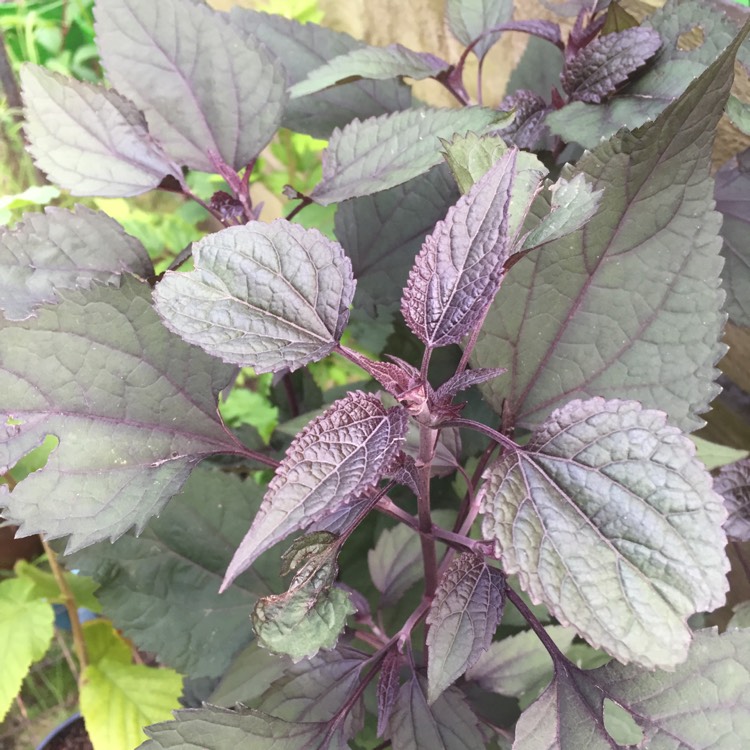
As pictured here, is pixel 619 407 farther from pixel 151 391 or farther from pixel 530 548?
pixel 151 391

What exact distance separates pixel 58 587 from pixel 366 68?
2.33 ft

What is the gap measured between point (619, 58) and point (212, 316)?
372 mm

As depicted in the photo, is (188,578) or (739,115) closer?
(739,115)

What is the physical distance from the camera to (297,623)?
363 mm

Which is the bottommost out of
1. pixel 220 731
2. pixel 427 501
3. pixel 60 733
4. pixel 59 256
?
pixel 60 733

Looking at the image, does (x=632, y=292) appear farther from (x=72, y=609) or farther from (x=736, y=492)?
(x=72, y=609)

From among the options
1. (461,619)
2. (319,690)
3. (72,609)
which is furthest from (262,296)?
(72,609)

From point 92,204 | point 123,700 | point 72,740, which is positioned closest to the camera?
point 123,700

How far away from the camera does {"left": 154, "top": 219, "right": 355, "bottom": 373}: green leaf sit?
0.36 m

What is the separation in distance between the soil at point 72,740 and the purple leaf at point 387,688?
0.67 meters

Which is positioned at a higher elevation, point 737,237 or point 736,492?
point 737,237

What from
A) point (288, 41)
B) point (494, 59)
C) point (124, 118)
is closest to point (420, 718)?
point (124, 118)

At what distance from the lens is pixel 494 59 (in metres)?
0.95

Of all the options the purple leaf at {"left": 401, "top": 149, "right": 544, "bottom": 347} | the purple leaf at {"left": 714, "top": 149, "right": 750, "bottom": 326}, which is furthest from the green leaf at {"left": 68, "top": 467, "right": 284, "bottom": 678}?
the purple leaf at {"left": 714, "top": 149, "right": 750, "bottom": 326}
